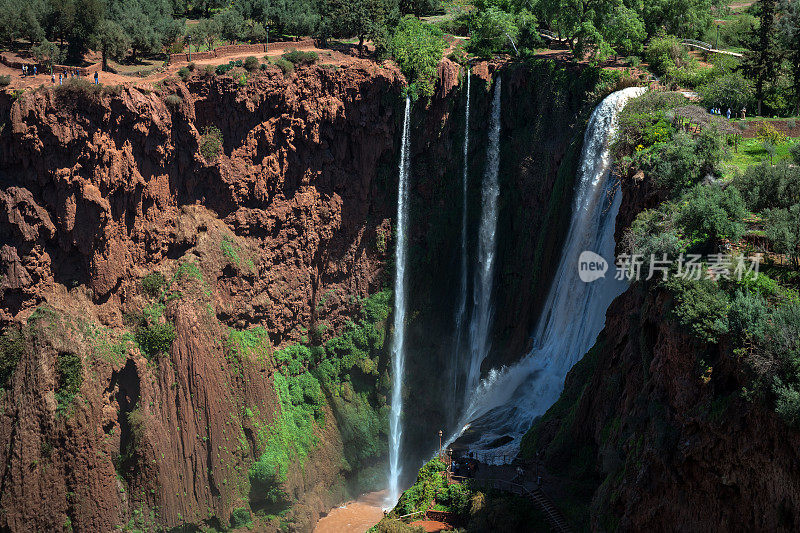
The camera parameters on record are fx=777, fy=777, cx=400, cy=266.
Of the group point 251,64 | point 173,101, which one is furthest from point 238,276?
point 251,64

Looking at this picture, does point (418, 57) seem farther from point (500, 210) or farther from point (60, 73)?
point (60, 73)

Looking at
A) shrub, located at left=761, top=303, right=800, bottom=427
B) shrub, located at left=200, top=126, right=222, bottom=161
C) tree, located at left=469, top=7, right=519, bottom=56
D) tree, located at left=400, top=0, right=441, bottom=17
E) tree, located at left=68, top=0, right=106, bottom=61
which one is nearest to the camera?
shrub, located at left=761, top=303, right=800, bottom=427

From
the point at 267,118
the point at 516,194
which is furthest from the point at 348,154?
the point at 516,194

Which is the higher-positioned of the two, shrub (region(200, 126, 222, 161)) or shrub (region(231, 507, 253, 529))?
shrub (region(200, 126, 222, 161))

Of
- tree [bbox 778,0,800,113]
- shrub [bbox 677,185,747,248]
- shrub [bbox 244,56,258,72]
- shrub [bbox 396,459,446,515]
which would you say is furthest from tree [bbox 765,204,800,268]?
shrub [bbox 244,56,258,72]

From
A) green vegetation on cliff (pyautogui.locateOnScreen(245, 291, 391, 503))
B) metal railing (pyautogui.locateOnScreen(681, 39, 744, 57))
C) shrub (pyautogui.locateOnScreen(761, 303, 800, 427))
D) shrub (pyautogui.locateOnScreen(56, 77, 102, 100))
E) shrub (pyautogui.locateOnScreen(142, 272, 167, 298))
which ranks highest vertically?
metal railing (pyautogui.locateOnScreen(681, 39, 744, 57))

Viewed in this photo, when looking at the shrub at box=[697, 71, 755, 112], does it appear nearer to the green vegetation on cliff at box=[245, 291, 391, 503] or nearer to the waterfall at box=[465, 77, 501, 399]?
the waterfall at box=[465, 77, 501, 399]
